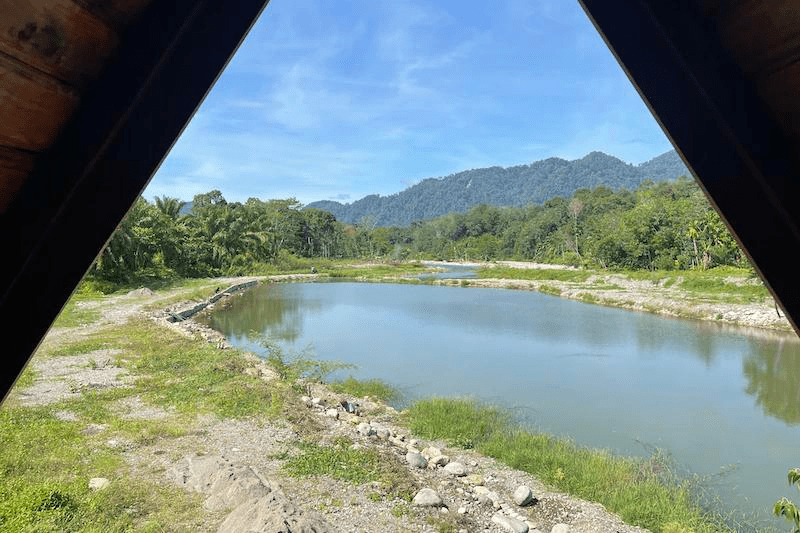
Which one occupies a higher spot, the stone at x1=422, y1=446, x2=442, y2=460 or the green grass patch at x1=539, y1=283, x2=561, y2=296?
the green grass patch at x1=539, y1=283, x2=561, y2=296

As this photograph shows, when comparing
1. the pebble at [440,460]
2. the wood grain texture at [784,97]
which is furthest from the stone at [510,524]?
the wood grain texture at [784,97]

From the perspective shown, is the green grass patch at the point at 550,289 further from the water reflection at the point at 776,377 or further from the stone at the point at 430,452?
the stone at the point at 430,452

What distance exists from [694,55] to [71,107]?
1.21 meters

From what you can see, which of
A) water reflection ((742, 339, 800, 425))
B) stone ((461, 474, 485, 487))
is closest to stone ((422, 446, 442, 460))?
stone ((461, 474, 485, 487))

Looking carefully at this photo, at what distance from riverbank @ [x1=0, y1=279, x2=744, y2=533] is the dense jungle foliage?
9.32ft

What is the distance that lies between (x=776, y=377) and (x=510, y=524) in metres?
9.49

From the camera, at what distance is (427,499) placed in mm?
4102

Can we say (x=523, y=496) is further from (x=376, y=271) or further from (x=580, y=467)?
(x=376, y=271)

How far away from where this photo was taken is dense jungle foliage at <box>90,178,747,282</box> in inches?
982

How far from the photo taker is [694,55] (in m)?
0.88

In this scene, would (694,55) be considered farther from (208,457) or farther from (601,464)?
(601,464)

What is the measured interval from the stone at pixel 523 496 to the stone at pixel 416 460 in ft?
3.33

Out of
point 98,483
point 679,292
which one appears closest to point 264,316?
point 98,483

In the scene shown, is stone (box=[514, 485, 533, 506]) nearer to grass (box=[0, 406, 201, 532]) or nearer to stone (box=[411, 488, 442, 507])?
stone (box=[411, 488, 442, 507])
